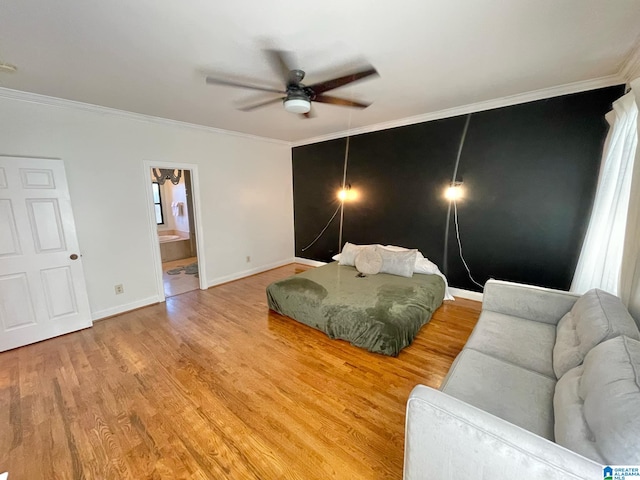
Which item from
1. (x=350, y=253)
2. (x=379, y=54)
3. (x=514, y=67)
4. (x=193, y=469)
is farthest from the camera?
(x=350, y=253)

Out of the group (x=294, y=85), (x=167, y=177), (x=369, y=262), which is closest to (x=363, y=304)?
(x=369, y=262)

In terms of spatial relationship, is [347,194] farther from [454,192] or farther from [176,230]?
[176,230]

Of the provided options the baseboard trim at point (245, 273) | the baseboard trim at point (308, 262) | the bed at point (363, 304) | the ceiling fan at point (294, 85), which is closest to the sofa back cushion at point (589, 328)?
the bed at point (363, 304)

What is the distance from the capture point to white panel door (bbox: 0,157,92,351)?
265cm

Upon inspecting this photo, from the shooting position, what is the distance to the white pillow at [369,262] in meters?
3.65

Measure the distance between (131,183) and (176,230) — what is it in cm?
428

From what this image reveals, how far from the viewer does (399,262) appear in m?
3.59

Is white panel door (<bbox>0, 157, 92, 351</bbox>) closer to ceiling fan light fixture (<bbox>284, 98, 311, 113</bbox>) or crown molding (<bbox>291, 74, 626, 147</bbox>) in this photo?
ceiling fan light fixture (<bbox>284, 98, 311, 113</bbox>)

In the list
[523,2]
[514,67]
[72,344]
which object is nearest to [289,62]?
[523,2]

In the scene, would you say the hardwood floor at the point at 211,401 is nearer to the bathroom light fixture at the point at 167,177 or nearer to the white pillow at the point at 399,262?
the white pillow at the point at 399,262

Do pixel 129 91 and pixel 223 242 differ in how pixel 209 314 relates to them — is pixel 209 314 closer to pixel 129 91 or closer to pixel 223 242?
pixel 223 242

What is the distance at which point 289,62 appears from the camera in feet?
6.98

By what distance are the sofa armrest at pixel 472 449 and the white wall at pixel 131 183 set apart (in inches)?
153

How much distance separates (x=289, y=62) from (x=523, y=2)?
1565 millimetres
